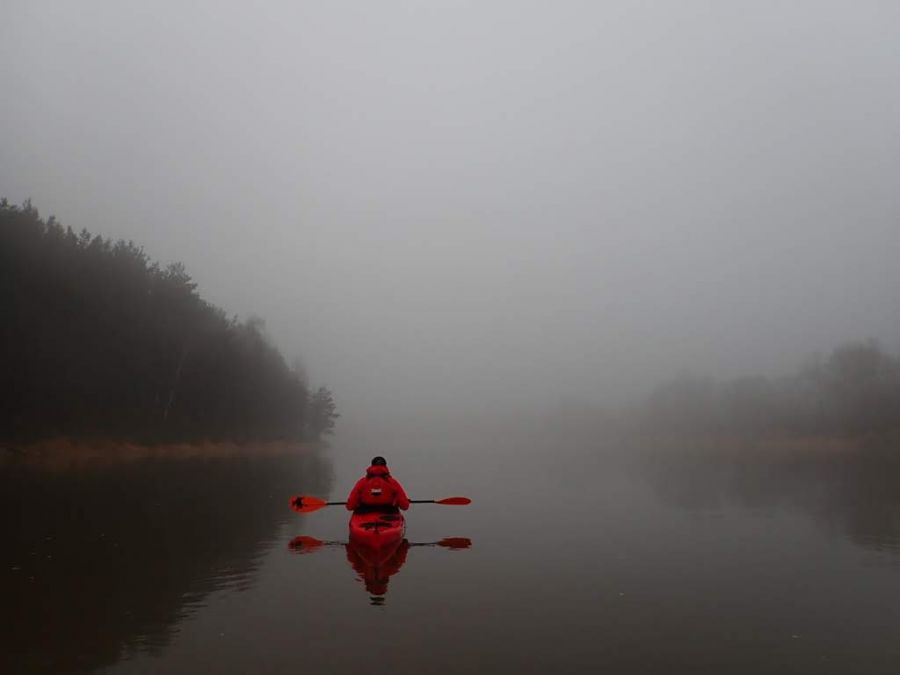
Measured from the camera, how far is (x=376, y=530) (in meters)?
14.8

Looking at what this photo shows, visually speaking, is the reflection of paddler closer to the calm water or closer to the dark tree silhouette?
the calm water

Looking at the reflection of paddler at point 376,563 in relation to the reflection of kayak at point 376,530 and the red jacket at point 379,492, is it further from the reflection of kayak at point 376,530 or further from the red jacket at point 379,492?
the red jacket at point 379,492

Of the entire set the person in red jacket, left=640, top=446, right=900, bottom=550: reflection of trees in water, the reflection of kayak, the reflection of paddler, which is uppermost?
the person in red jacket

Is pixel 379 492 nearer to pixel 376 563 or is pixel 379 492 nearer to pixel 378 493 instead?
pixel 378 493

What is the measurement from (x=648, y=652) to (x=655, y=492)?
993 inches

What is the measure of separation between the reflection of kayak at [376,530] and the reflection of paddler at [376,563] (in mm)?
128

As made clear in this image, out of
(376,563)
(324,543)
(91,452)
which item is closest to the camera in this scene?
(376,563)

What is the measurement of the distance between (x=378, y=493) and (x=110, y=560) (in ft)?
20.0

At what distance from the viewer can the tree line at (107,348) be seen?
132ft

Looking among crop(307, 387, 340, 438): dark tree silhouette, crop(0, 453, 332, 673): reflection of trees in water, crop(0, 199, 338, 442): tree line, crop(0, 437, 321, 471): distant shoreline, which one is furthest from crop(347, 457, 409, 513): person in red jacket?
crop(307, 387, 340, 438): dark tree silhouette

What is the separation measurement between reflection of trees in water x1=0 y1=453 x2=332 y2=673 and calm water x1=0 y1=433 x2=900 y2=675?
2.3 inches

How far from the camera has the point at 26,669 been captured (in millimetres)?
7121

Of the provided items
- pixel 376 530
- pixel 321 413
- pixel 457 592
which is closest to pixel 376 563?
pixel 376 530

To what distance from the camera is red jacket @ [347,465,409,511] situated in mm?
15547
